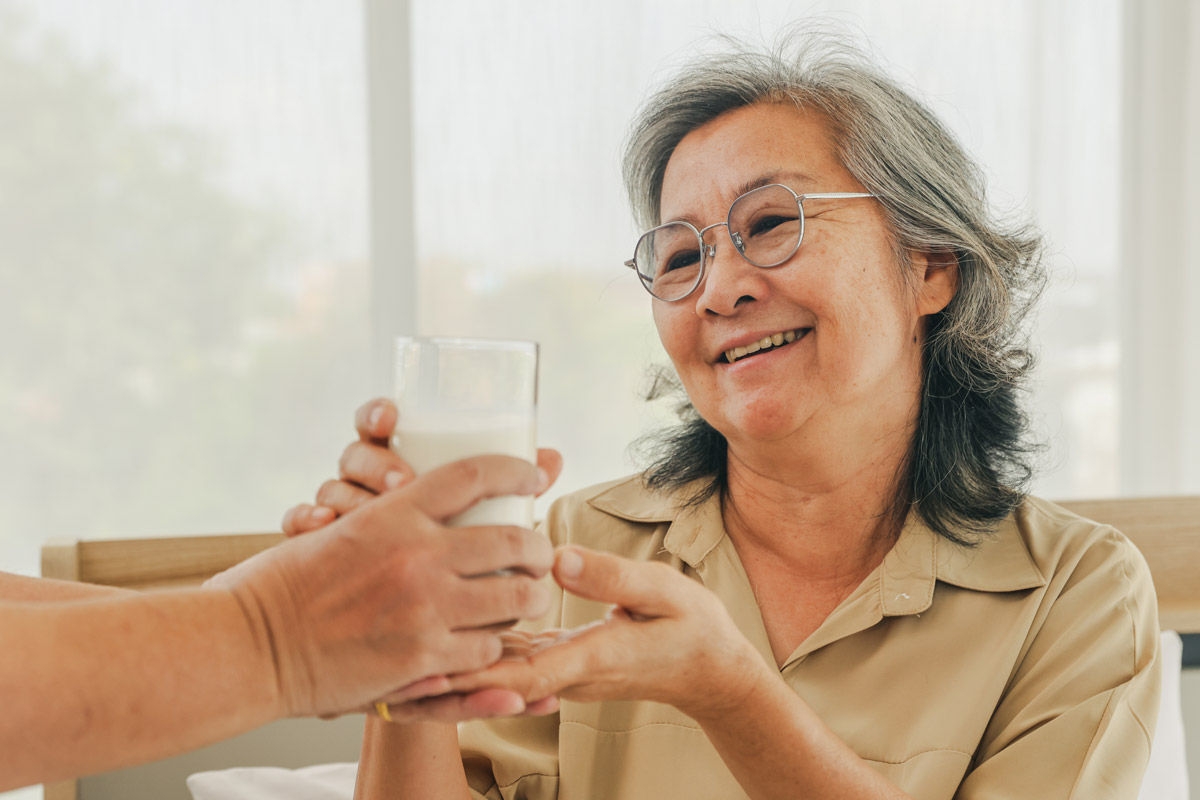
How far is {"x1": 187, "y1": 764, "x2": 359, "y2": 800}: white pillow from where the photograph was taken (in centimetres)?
176

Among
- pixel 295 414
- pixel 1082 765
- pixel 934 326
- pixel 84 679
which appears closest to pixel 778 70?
pixel 934 326

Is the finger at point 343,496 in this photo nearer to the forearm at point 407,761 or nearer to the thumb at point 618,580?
the thumb at point 618,580

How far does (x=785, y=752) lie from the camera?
1158 mm

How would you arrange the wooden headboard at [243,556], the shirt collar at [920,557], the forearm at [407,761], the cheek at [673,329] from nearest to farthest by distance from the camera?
Answer: the forearm at [407,761] → the shirt collar at [920,557] → the cheek at [673,329] → the wooden headboard at [243,556]

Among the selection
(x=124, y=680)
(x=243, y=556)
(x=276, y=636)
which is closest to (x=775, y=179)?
(x=276, y=636)

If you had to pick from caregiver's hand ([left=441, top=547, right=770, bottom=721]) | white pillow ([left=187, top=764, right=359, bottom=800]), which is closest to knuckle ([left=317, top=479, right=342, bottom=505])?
caregiver's hand ([left=441, top=547, right=770, bottom=721])

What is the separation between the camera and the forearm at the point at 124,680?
735mm

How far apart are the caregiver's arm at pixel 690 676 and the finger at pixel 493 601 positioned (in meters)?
0.05

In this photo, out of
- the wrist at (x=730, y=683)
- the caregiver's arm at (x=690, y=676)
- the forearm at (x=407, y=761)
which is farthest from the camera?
Result: the forearm at (x=407, y=761)

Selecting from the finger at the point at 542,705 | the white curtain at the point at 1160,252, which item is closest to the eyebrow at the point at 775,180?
the finger at the point at 542,705

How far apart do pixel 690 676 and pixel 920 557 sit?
606mm

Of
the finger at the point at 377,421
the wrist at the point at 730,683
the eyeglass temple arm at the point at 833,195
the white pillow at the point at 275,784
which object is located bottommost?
the white pillow at the point at 275,784

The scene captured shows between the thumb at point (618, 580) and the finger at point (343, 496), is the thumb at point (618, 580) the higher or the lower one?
the lower one

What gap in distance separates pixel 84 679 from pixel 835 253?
45.7 inches
